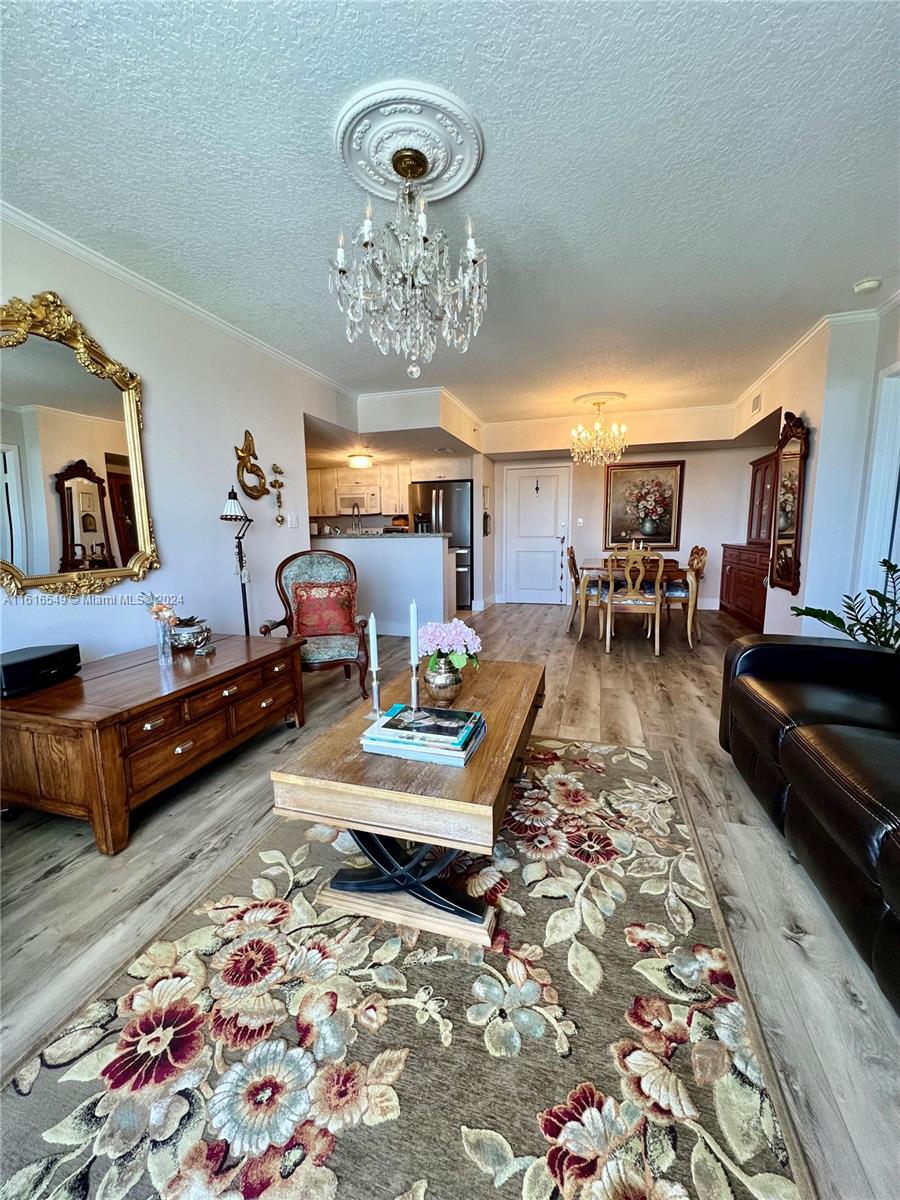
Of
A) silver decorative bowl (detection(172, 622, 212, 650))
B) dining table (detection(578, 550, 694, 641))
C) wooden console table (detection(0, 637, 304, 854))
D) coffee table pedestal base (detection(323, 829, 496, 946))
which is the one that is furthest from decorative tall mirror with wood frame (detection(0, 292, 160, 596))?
dining table (detection(578, 550, 694, 641))

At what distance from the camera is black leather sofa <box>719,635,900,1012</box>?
1.17m

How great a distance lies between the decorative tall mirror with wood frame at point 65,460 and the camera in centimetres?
209

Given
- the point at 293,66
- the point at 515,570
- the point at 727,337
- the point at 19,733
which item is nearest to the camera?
the point at 293,66

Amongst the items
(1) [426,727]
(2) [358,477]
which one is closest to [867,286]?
(1) [426,727]

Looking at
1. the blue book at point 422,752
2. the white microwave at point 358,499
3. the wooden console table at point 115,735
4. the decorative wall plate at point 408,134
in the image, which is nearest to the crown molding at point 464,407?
the white microwave at point 358,499

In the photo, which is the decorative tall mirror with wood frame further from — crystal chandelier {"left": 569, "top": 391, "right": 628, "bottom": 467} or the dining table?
crystal chandelier {"left": 569, "top": 391, "right": 628, "bottom": 467}

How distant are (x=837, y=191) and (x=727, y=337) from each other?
65.4 inches

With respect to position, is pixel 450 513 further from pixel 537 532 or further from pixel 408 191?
pixel 408 191

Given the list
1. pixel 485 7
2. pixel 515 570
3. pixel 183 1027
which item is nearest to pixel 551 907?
pixel 183 1027

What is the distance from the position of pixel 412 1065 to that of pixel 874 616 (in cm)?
339

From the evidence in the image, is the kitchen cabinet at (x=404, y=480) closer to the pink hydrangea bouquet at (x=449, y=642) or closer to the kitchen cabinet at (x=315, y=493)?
the kitchen cabinet at (x=315, y=493)

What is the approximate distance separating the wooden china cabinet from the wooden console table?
504 cm

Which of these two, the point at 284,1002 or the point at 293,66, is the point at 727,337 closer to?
the point at 293,66

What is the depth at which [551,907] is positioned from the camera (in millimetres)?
1498
